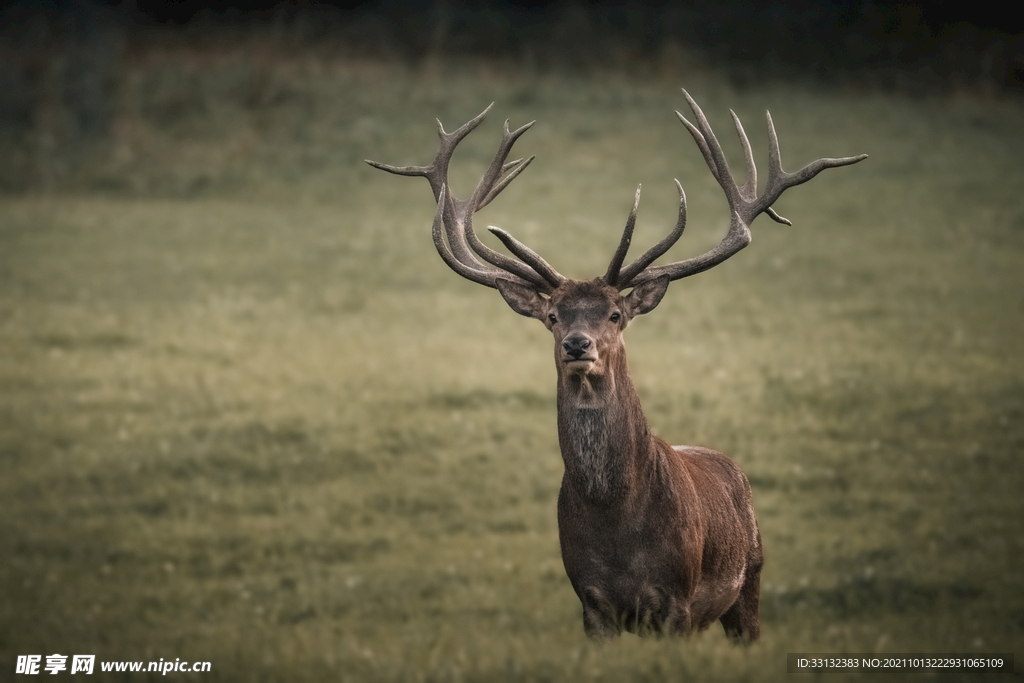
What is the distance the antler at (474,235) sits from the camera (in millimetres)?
6348

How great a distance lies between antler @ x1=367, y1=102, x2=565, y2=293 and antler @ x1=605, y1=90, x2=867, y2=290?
40 centimetres

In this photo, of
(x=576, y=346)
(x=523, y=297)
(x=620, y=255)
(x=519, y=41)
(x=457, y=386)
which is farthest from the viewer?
(x=519, y=41)

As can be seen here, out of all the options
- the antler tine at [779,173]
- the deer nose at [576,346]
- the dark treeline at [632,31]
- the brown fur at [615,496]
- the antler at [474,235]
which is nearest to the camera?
the deer nose at [576,346]

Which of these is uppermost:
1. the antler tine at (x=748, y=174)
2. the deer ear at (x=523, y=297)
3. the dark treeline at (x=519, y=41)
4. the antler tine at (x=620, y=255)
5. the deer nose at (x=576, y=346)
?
the dark treeline at (x=519, y=41)

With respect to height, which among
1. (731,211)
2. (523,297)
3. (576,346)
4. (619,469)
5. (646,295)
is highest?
(731,211)

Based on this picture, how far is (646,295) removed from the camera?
638 centimetres

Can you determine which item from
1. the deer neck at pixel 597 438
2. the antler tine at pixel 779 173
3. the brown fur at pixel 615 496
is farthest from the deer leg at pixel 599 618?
the antler tine at pixel 779 173

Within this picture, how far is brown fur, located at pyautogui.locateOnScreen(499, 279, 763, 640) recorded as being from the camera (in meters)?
5.99

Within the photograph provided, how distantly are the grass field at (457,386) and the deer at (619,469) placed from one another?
0.96ft

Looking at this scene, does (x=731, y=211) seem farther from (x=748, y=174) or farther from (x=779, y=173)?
(x=779, y=173)

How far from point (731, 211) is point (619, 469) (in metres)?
1.61

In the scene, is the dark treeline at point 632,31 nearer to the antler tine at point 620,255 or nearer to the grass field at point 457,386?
the grass field at point 457,386

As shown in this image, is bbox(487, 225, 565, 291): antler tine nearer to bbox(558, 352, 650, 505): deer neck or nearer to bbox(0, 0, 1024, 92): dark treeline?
bbox(558, 352, 650, 505): deer neck

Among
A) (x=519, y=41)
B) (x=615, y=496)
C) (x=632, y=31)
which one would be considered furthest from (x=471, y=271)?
(x=519, y=41)
